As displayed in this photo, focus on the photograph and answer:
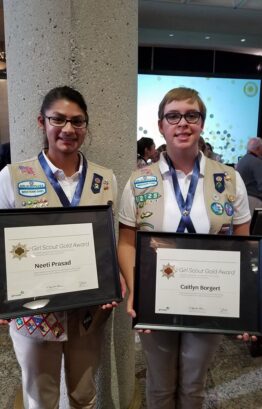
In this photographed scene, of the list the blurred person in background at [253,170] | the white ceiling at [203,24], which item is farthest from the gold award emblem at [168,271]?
the white ceiling at [203,24]

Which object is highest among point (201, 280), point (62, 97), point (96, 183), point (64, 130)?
point (62, 97)

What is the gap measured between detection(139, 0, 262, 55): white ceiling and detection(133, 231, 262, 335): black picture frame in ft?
20.6

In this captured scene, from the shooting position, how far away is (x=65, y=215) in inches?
51.8

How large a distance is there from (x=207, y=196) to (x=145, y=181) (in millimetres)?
265

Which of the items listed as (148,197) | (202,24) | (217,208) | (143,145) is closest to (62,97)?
(148,197)

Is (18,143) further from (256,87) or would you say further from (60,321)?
(256,87)

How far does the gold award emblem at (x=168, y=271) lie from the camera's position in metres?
1.33

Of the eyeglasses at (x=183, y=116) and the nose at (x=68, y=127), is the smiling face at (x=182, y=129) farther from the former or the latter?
the nose at (x=68, y=127)

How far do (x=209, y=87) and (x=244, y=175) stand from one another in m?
5.19

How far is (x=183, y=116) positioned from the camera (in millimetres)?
1364

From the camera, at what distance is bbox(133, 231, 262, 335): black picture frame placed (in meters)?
1.32

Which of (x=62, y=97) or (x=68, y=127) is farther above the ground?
(x=62, y=97)

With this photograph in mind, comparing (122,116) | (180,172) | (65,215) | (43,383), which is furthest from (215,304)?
(122,116)

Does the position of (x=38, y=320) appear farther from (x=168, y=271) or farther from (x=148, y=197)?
(x=148, y=197)
